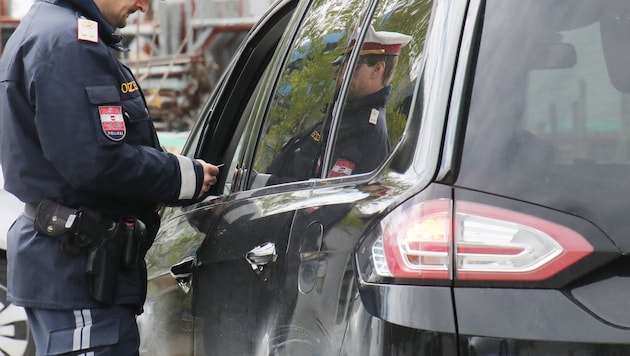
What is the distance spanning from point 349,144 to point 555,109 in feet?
2.07

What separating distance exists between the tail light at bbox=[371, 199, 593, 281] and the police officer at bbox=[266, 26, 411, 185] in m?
0.30

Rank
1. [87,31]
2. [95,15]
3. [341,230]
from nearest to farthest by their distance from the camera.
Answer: [341,230] → [87,31] → [95,15]

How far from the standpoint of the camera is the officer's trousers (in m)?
2.94

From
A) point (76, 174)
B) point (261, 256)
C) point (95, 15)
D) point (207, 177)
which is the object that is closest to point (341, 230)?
point (261, 256)

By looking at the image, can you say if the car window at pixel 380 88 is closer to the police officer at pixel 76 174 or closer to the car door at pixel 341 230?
the car door at pixel 341 230

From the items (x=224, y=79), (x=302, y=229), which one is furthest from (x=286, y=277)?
(x=224, y=79)

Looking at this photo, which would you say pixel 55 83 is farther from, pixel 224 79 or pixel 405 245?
pixel 405 245

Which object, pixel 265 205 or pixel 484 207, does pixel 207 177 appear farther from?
pixel 484 207

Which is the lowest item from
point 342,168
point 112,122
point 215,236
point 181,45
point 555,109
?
point 181,45

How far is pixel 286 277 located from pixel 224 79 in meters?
1.51

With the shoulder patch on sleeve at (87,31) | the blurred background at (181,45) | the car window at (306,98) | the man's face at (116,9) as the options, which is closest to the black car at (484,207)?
the car window at (306,98)

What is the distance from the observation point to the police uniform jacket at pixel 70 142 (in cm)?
282

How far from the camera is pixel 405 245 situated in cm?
196

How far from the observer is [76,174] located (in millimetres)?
2830
